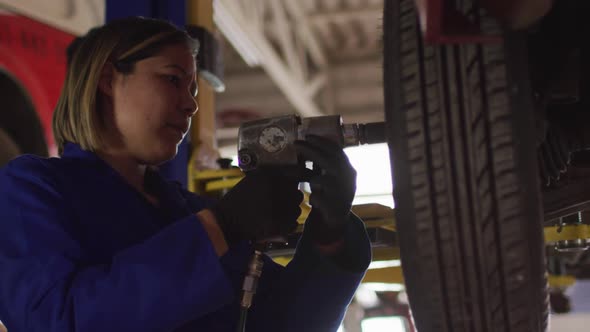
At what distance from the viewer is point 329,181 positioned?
102 cm

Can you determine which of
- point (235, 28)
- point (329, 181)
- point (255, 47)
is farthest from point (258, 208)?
point (255, 47)

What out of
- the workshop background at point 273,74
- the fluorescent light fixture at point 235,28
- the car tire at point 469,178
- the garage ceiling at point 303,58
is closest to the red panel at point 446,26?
the car tire at point 469,178

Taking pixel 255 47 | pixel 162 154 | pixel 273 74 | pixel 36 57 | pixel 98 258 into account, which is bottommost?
pixel 98 258

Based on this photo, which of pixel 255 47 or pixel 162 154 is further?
pixel 255 47

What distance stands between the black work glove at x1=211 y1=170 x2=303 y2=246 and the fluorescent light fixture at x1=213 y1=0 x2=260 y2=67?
3985mm

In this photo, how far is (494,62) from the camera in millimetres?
772

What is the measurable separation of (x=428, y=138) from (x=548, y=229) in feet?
3.02

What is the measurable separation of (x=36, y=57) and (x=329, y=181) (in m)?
1.74

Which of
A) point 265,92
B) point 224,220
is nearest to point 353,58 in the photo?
point 265,92

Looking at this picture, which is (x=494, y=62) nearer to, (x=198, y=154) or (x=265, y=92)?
(x=198, y=154)

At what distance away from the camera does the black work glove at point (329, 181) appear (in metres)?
1.00

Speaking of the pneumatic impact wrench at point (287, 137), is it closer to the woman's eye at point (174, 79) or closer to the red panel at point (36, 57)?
the woman's eye at point (174, 79)

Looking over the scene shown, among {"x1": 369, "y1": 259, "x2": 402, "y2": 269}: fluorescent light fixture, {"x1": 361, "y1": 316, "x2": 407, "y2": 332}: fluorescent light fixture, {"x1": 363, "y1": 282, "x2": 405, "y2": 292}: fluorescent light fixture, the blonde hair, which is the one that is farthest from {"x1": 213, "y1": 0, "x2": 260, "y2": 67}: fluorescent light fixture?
the blonde hair

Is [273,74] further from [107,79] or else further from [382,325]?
[107,79]
